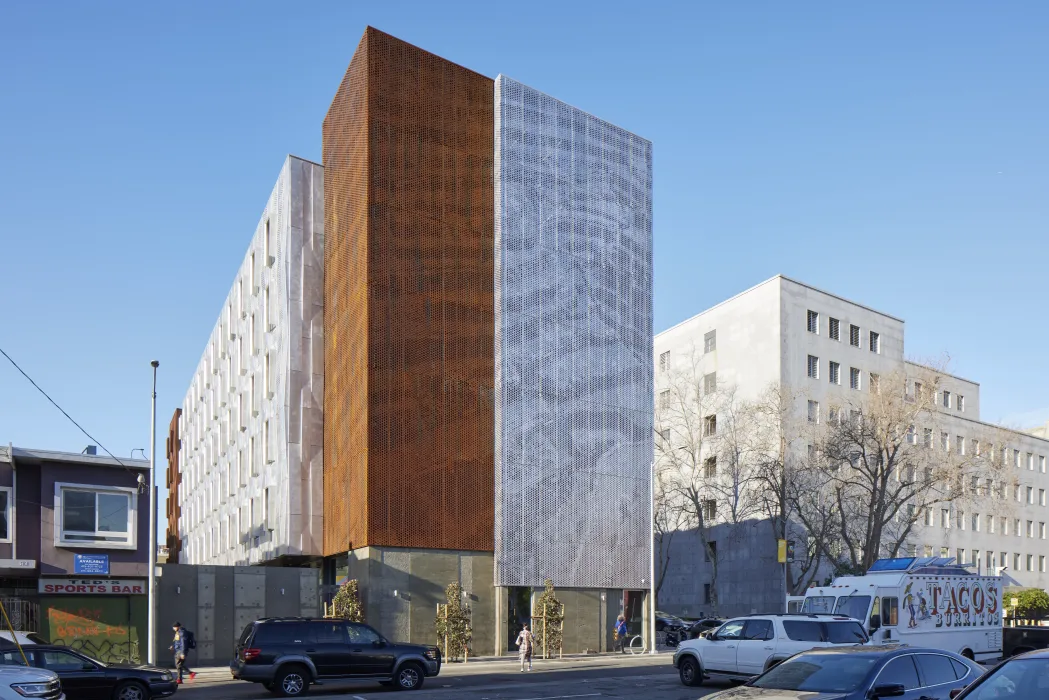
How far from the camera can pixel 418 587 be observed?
40.8m

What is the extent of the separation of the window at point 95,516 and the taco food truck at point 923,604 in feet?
71.4

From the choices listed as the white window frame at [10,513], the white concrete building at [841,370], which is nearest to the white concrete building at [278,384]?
the white window frame at [10,513]

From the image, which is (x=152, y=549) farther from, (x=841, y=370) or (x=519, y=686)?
(x=841, y=370)

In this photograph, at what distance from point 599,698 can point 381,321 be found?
21934mm

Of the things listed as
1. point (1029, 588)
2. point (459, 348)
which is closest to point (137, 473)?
point (459, 348)

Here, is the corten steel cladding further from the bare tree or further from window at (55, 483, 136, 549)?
the bare tree

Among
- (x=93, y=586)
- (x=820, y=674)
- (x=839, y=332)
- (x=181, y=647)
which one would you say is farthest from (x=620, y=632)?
(x=820, y=674)

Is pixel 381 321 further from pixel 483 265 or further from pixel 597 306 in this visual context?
pixel 597 306

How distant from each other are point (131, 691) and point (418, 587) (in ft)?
60.2

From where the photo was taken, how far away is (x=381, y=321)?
4169 cm

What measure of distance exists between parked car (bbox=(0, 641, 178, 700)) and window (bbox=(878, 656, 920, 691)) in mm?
16593

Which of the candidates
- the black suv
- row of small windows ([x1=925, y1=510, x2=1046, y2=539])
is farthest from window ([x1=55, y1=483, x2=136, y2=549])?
row of small windows ([x1=925, y1=510, x2=1046, y2=539])

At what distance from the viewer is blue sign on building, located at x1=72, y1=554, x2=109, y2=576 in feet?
108

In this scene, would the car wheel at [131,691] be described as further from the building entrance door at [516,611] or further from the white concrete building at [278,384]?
the white concrete building at [278,384]
